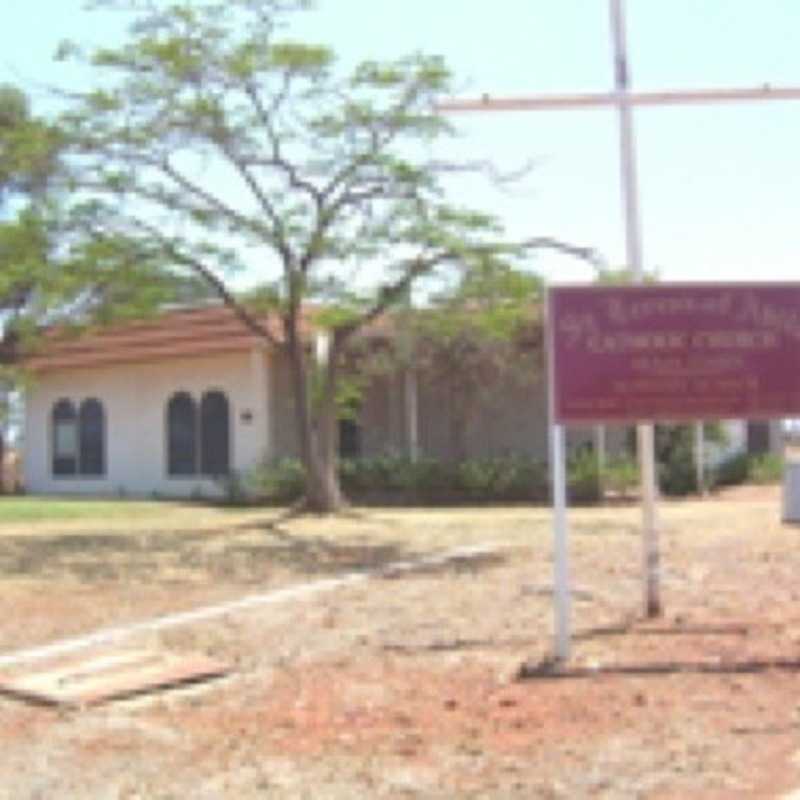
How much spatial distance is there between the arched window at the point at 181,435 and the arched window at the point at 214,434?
217 mm

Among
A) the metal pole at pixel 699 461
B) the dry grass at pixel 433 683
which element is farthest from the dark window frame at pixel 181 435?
the dry grass at pixel 433 683

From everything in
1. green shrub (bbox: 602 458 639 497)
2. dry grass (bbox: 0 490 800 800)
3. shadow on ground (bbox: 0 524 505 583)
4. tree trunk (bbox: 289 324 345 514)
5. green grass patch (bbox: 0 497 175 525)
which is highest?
tree trunk (bbox: 289 324 345 514)

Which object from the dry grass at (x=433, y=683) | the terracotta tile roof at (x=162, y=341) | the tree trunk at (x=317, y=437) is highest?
the terracotta tile roof at (x=162, y=341)

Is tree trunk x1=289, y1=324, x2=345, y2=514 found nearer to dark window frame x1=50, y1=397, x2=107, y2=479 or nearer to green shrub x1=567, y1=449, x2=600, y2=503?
green shrub x1=567, y1=449, x2=600, y2=503

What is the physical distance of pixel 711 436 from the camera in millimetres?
23016

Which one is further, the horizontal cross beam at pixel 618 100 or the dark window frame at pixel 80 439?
the dark window frame at pixel 80 439

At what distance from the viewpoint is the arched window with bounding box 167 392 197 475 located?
25.8 metres

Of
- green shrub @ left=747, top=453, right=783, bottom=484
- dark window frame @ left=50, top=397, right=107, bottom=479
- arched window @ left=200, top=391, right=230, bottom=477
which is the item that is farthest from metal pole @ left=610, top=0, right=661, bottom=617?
dark window frame @ left=50, top=397, right=107, bottom=479

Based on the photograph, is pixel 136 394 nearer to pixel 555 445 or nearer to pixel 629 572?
pixel 629 572

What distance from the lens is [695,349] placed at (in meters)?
8.56

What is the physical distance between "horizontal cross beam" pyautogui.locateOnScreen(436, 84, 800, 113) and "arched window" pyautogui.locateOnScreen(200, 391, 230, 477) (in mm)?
16758

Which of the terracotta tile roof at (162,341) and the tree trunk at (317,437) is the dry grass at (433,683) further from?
the terracotta tile roof at (162,341)

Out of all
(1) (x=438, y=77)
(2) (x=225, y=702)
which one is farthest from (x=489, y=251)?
(2) (x=225, y=702)

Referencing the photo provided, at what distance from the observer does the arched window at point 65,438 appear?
27625mm
